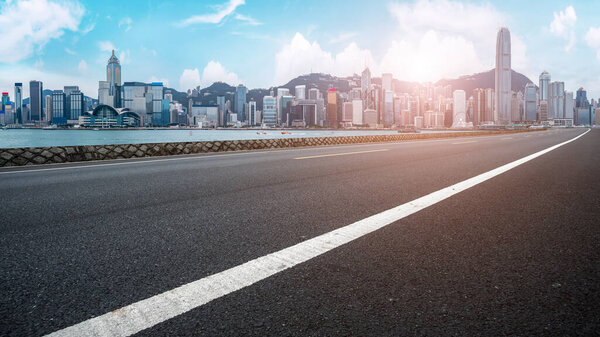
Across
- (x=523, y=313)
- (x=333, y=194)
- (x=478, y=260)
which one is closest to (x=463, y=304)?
(x=523, y=313)

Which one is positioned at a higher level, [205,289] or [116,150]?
[116,150]

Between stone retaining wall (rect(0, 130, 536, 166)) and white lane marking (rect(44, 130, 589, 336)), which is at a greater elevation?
stone retaining wall (rect(0, 130, 536, 166))

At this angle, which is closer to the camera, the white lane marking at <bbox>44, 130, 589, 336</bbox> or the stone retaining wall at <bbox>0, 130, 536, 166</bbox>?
the white lane marking at <bbox>44, 130, 589, 336</bbox>

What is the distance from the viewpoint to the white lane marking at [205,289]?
2.02 metres

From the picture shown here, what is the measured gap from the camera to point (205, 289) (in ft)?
8.07

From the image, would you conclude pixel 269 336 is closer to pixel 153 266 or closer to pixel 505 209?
pixel 153 266

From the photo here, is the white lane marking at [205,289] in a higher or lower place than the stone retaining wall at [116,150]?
lower

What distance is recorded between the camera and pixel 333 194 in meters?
5.95

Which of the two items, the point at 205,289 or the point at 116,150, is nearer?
the point at 205,289

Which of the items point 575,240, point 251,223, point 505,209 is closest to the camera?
point 575,240

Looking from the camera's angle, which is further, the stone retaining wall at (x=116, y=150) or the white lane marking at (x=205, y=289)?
the stone retaining wall at (x=116, y=150)

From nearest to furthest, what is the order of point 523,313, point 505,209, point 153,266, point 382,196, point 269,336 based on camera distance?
point 269,336
point 523,313
point 153,266
point 505,209
point 382,196

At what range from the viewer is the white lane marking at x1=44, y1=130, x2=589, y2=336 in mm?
2021

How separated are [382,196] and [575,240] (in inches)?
100
